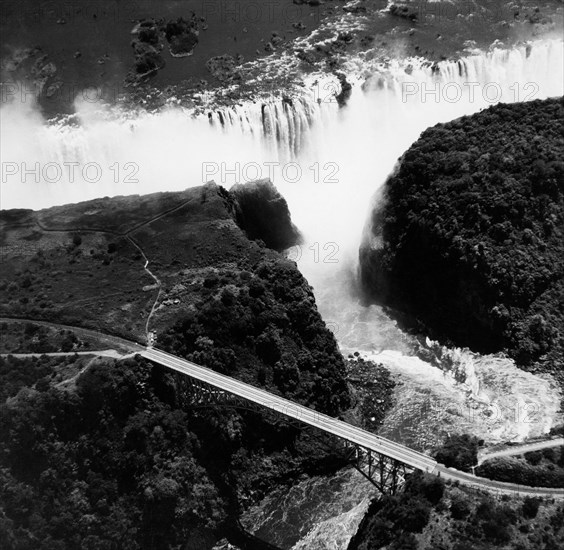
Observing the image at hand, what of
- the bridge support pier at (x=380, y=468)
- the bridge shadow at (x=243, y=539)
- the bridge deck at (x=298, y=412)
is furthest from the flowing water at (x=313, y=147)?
the bridge shadow at (x=243, y=539)

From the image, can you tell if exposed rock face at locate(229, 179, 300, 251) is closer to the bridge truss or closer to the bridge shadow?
the bridge truss

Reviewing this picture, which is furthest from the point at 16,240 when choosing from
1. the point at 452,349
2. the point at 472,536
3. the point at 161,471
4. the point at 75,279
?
the point at 472,536

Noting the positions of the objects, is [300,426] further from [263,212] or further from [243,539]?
[263,212]

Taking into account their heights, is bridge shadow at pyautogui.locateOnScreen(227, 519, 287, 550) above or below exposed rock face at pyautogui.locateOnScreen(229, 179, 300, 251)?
below

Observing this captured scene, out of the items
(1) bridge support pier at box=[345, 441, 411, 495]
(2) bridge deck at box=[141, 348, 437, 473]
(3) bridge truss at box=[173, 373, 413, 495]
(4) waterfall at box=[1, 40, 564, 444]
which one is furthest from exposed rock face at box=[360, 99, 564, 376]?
(2) bridge deck at box=[141, 348, 437, 473]

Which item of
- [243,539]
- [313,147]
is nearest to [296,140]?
[313,147]
